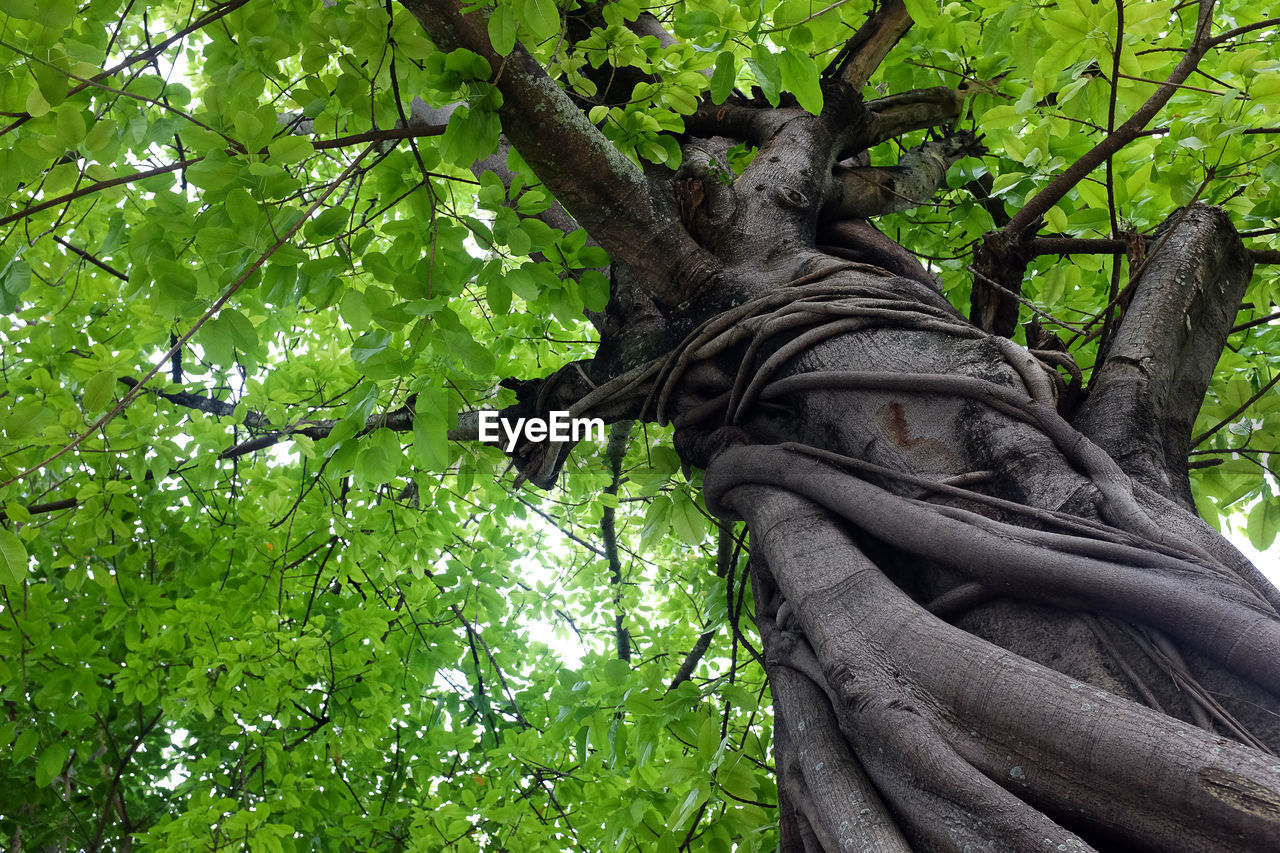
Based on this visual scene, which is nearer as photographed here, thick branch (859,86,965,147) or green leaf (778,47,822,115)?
green leaf (778,47,822,115)

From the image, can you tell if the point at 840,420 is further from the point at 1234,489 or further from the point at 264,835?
the point at 264,835

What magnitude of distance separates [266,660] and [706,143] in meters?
2.70

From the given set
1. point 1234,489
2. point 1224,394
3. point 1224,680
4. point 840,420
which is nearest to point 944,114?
point 1224,394

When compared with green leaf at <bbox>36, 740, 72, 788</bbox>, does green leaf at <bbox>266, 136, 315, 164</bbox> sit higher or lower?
higher

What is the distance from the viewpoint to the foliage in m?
1.80

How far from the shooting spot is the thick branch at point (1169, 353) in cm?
159

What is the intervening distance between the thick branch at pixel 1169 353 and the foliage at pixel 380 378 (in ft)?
0.59

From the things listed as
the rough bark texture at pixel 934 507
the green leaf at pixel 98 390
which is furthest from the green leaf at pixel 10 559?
the rough bark texture at pixel 934 507

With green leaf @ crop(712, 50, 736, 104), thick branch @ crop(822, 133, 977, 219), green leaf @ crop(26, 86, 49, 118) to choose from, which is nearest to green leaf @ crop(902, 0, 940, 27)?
green leaf @ crop(712, 50, 736, 104)

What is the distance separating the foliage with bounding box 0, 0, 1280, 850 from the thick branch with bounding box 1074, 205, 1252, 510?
179mm

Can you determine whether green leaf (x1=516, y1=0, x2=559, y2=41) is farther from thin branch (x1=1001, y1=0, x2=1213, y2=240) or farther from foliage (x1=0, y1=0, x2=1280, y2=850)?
thin branch (x1=1001, y1=0, x2=1213, y2=240)

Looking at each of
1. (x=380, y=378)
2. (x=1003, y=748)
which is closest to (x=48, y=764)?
(x=380, y=378)

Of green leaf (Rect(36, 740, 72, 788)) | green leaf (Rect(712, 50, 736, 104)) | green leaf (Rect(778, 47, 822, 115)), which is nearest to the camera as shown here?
green leaf (Rect(778, 47, 822, 115))

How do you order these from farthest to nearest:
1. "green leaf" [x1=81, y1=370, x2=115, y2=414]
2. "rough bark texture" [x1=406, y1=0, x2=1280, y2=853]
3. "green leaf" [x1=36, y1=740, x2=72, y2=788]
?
1. "green leaf" [x1=36, y1=740, x2=72, y2=788]
2. "green leaf" [x1=81, y1=370, x2=115, y2=414]
3. "rough bark texture" [x1=406, y1=0, x2=1280, y2=853]
